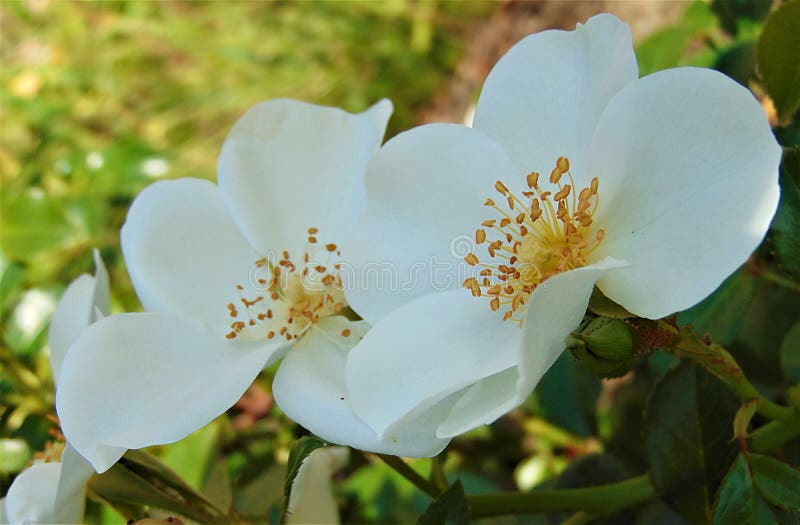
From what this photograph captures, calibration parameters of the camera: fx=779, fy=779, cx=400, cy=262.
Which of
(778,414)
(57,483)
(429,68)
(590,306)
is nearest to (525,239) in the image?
(590,306)

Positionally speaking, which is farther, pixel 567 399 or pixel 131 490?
pixel 567 399

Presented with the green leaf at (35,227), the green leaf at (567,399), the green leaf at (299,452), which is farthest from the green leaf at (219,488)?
the green leaf at (35,227)

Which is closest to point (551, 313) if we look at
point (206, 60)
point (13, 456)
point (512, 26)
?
point (13, 456)

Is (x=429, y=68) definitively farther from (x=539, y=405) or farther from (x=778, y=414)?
(x=778, y=414)

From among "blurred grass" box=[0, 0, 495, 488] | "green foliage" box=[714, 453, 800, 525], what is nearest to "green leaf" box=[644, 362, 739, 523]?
"green foliage" box=[714, 453, 800, 525]

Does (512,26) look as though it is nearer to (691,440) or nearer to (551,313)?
(691,440)

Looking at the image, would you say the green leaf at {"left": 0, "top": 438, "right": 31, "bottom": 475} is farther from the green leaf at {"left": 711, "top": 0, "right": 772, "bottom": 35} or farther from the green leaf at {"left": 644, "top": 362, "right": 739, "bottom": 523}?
the green leaf at {"left": 711, "top": 0, "right": 772, "bottom": 35}

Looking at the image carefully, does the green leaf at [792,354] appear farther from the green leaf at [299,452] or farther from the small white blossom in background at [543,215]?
the green leaf at [299,452]
